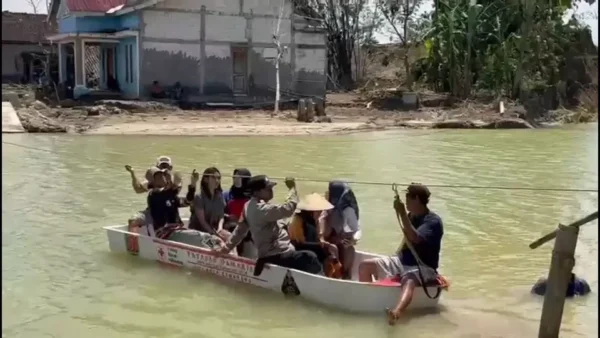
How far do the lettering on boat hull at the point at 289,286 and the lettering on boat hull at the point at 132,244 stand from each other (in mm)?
2314

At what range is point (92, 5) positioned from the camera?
3291cm

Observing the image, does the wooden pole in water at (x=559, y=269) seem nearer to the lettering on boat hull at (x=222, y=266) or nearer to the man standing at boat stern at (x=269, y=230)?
the man standing at boat stern at (x=269, y=230)

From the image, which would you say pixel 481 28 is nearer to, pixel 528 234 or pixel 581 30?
pixel 581 30

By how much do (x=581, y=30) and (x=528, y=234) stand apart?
2332cm

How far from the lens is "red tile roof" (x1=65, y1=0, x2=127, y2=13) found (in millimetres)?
32388

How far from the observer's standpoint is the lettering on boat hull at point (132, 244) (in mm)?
9680

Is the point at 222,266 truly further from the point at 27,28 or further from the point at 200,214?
the point at 27,28

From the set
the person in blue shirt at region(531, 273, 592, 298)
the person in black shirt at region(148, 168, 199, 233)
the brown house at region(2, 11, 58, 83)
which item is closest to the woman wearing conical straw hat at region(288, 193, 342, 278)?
the person in black shirt at region(148, 168, 199, 233)

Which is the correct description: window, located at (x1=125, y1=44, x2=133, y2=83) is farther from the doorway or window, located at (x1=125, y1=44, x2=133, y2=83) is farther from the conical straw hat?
the conical straw hat

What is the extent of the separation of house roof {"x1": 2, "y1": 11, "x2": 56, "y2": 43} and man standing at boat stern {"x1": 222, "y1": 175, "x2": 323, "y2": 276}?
1387 inches

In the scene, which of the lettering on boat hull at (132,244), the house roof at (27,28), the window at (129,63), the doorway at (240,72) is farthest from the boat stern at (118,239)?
the house roof at (27,28)

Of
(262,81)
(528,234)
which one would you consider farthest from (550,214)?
(262,81)

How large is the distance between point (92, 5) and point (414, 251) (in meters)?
28.0

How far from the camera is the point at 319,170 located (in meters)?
18.4
